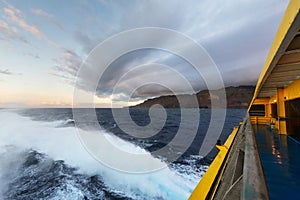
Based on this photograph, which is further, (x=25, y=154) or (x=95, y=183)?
(x=25, y=154)

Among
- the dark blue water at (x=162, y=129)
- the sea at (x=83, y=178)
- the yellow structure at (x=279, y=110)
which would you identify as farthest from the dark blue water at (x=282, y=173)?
the dark blue water at (x=162, y=129)

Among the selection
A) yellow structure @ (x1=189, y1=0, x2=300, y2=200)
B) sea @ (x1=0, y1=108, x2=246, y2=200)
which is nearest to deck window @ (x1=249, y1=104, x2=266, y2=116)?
yellow structure @ (x1=189, y1=0, x2=300, y2=200)

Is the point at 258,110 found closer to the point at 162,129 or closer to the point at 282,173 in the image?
the point at 162,129

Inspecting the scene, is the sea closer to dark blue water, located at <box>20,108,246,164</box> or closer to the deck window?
dark blue water, located at <box>20,108,246,164</box>

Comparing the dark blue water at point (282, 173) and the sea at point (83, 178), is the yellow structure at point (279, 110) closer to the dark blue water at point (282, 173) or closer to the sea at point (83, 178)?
the dark blue water at point (282, 173)

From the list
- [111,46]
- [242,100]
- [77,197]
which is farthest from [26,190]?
[242,100]

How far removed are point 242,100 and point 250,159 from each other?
77.1 m

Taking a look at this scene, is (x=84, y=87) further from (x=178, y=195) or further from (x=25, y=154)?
(x=178, y=195)

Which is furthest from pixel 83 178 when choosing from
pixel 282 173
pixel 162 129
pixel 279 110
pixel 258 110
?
pixel 258 110

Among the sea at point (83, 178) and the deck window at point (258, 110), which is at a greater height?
the deck window at point (258, 110)

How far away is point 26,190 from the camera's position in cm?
459

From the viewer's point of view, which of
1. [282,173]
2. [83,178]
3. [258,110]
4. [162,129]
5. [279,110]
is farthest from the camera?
[162,129]

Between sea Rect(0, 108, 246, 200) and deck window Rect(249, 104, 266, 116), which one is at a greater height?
deck window Rect(249, 104, 266, 116)

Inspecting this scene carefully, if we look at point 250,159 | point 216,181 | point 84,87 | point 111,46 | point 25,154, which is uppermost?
point 111,46
